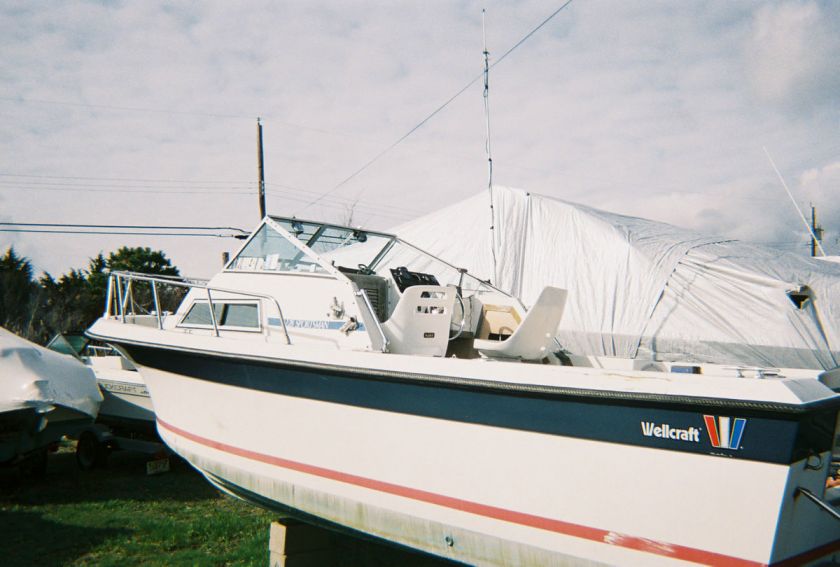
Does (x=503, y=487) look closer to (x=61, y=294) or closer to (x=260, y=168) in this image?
(x=260, y=168)

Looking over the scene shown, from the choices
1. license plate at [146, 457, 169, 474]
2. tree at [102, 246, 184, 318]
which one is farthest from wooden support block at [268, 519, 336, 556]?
tree at [102, 246, 184, 318]

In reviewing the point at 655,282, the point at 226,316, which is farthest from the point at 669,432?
the point at 655,282

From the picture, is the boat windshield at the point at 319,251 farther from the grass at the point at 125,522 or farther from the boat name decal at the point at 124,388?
the boat name decal at the point at 124,388

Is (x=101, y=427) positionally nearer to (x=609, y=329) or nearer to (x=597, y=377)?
(x=597, y=377)

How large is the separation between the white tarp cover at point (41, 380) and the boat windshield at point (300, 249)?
294 cm

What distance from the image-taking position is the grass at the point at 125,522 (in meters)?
4.57

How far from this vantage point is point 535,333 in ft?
14.5

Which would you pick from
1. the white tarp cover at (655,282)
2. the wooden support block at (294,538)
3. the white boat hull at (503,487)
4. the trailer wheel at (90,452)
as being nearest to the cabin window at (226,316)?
the white boat hull at (503,487)

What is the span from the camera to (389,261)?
6316 mm

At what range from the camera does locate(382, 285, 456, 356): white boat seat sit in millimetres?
4422

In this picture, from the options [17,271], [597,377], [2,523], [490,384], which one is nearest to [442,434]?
[490,384]

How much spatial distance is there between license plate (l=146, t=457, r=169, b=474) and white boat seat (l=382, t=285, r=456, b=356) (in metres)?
4.53

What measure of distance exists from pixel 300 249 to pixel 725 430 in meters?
3.42

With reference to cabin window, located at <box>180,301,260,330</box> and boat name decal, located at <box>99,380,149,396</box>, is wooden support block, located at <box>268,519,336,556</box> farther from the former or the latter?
boat name decal, located at <box>99,380,149,396</box>
